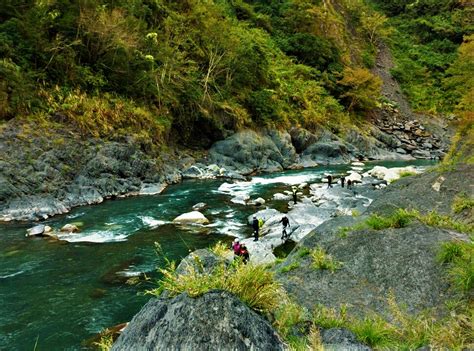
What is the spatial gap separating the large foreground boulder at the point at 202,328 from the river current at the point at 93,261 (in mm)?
3399

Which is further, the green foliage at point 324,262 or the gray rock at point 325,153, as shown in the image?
the gray rock at point 325,153

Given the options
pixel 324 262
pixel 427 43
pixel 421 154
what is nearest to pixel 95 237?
pixel 324 262

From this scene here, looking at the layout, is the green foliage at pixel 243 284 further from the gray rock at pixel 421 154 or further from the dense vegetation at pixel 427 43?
the dense vegetation at pixel 427 43

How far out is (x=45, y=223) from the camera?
18.8 metres

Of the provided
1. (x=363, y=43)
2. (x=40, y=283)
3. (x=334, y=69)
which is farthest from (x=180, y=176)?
(x=363, y=43)

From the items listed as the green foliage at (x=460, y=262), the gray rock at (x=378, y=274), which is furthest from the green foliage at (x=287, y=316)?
the green foliage at (x=460, y=262)

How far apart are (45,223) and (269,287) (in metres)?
17.2

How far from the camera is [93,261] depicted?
46.8 ft

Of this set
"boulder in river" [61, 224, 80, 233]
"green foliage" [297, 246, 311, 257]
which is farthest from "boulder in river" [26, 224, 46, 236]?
"green foliage" [297, 246, 311, 257]

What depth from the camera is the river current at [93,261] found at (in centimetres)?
977

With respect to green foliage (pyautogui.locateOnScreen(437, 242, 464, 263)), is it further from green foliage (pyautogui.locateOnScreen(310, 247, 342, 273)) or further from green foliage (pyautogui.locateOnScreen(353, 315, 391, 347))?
green foliage (pyautogui.locateOnScreen(353, 315, 391, 347))

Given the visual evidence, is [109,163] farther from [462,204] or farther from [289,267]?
[462,204]

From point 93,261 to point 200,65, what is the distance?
29.8m

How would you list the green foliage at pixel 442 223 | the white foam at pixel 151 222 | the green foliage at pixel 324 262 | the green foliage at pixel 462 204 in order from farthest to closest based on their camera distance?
the white foam at pixel 151 222 → the green foliage at pixel 462 204 → the green foliage at pixel 442 223 → the green foliage at pixel 324 262
